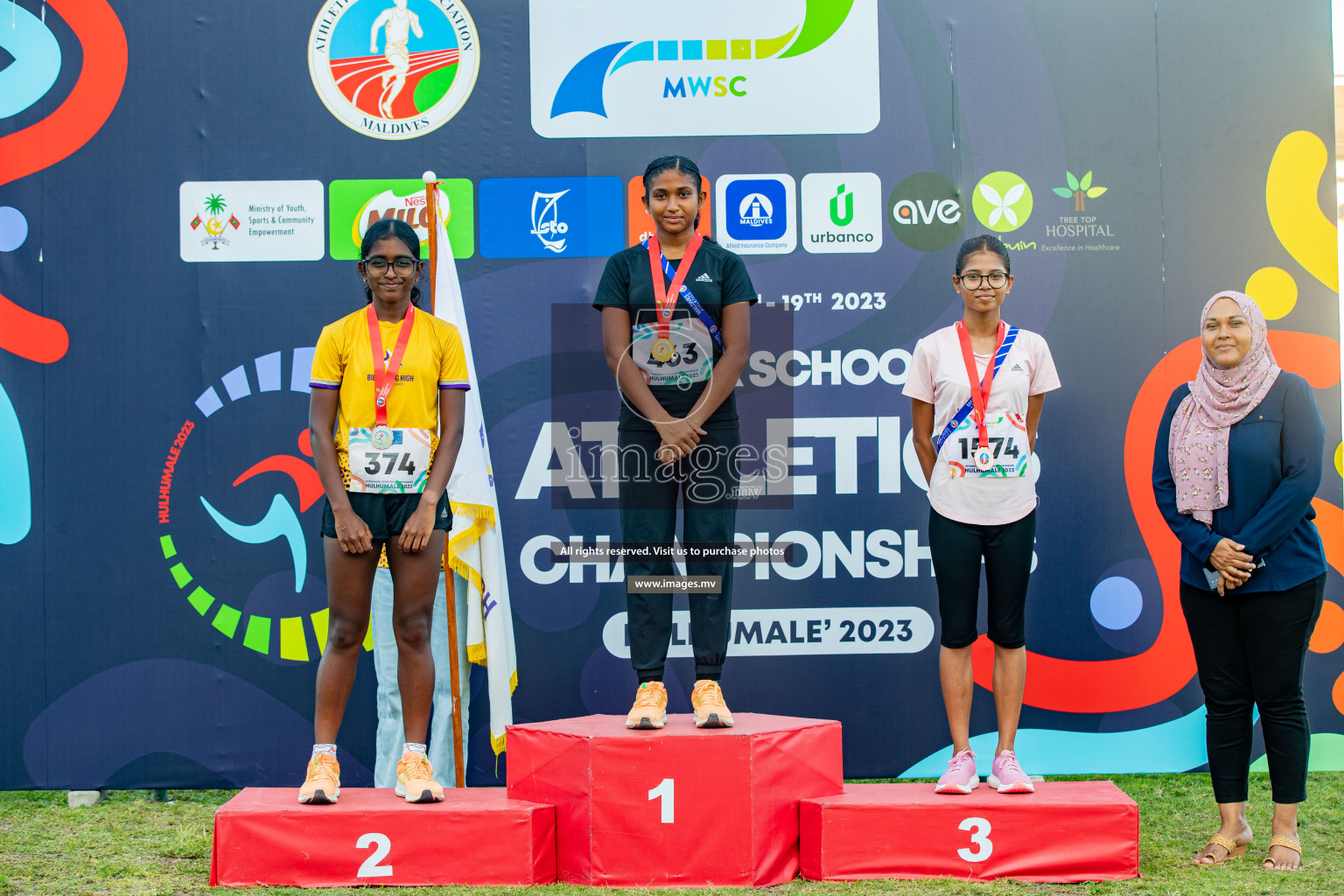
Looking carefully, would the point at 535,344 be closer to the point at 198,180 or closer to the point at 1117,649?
the point at 198,180

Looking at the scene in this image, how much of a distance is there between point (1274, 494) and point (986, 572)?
83 centimetres

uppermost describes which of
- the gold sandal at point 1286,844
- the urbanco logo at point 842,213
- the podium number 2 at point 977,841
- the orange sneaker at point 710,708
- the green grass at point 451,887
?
the urbanco logo at point 842,213

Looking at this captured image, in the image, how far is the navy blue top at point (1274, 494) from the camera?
279 centimetres

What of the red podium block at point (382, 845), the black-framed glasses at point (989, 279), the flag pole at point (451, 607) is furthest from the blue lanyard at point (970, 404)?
the flag pole at point (451, 607)

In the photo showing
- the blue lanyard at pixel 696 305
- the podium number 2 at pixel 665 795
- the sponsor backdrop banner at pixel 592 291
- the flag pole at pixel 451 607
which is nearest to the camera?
the podium number 2 at pixel 665 795

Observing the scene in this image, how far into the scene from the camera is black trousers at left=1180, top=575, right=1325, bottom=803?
2816 millimetres

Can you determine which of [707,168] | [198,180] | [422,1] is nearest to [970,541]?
[707,168]

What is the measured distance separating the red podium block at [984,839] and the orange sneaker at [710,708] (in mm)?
348

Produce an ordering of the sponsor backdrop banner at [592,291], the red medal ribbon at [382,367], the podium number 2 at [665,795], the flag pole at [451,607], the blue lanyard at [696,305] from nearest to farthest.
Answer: the podium number 2 at [665,795] < the red medal ribbon at [382,367] < the blue lanyard at [696,305] < the flag pole at [451,607] < the sponsor backdrop banner at [592,291]

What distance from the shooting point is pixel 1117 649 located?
12.5ft

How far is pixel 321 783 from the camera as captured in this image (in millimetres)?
2689

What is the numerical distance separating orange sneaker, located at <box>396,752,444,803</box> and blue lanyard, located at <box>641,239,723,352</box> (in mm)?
1413

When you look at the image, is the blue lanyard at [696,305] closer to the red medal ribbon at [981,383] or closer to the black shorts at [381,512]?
the red medal ribbon at [981,383]

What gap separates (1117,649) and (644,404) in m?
2.19
